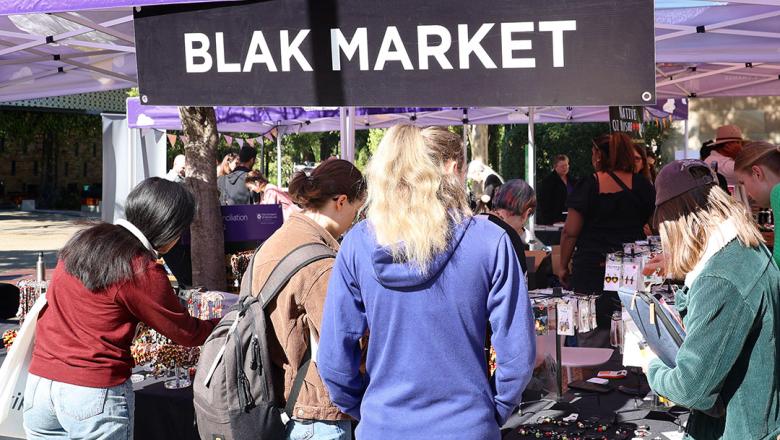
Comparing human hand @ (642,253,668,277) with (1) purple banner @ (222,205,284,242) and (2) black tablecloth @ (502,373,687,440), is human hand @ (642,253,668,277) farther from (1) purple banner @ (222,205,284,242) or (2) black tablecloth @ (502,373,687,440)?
(1) purple banner @ (222,205,284,242)

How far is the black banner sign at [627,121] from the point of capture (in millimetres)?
8344

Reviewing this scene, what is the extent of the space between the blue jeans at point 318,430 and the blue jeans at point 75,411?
68 centimetres

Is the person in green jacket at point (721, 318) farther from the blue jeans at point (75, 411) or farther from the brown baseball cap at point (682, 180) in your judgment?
the blue jeans at point (75, 411)

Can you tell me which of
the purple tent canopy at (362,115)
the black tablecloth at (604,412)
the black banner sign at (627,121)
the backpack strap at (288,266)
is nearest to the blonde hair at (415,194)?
the backpack strap at (288,266)

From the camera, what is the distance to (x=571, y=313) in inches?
152

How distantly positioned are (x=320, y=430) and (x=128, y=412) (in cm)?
78

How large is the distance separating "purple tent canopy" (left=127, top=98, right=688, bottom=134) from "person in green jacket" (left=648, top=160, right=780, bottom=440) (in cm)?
815

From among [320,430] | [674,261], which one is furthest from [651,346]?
[320,430]

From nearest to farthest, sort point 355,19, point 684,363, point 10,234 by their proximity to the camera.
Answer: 1. point 684,363
2. point 355,19
3. point 10,234

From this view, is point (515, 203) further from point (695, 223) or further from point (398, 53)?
point (695, 223)

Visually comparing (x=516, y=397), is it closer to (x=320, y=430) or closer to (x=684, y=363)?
(x=684, y=363)

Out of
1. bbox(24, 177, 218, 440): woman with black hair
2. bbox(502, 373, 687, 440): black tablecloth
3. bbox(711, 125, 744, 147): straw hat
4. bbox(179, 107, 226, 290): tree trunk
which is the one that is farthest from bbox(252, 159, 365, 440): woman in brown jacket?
bbox(711, 125, 744, 147): straw hat

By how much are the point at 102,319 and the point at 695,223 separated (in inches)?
77.0

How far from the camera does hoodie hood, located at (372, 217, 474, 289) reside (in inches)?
83.3
